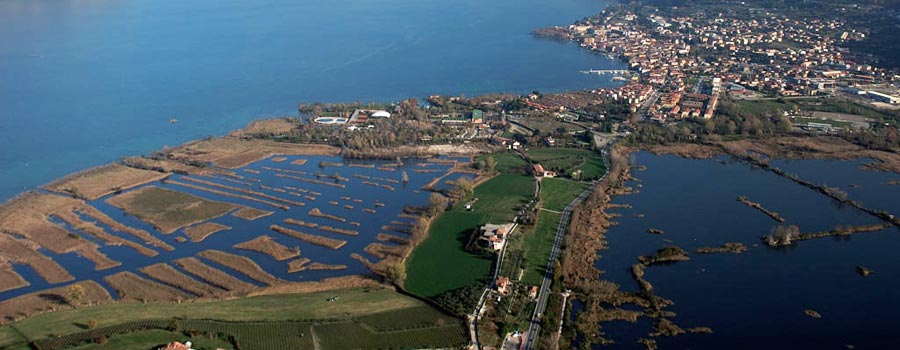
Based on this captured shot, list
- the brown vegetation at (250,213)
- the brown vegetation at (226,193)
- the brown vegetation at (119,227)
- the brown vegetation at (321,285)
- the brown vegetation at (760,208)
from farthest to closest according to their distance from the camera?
1. the brown vegetation at (226,193)
2. the brown vegetation at (250,213)
3. the brown vegetation at (760,208)
4. the brown vegetation at (119,227)
5. the brown vegetation at (321,285)

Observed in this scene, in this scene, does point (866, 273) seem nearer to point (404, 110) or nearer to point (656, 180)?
point (656, 180)

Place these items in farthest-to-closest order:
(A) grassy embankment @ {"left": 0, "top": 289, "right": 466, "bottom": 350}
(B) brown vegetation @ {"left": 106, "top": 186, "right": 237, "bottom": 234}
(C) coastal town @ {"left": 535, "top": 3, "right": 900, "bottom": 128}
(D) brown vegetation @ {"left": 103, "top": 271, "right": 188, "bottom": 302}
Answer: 1. (C) coastal town @ {"left": 535, "top": 3, "right": 900, "bottom": 128}
2. (B) brown vegetation @ {"left": 106, "top": 186, "right": 237, "bottom": 234}
3. (D) brown vegetation @ {"left": 103, "top": 271, "right": 188, "bottom": 302}
4. (A) grassy embankment @ {"left": 0, "top": 289, "right": 466, "bottom": 350}

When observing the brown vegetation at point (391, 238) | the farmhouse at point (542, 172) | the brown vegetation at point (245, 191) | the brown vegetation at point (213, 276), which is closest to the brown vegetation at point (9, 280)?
the brown vegetation at point (213, 276)

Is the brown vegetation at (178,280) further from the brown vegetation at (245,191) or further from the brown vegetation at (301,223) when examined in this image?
the brown vegetation at (245,191)

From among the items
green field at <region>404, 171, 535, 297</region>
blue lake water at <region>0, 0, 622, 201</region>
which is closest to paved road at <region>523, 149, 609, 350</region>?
green field at <region>404, 171, 535, 297</region>

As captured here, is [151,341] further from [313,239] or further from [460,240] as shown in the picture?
[460,240]

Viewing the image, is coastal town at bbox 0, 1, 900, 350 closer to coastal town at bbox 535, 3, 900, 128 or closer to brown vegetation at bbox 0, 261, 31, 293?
brown vegetation at bbox 0, 261, 31, 293
